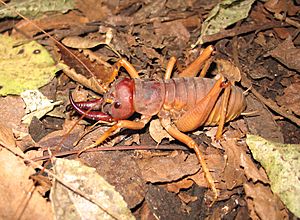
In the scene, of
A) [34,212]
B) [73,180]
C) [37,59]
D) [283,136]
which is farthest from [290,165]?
[37,59]

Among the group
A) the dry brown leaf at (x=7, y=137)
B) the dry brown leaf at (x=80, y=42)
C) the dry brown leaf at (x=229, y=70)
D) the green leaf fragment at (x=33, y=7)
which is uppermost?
the green leaf fragment at (x=33, y=7)

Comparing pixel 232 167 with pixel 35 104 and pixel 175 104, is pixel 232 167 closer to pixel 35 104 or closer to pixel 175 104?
pixel 175 104

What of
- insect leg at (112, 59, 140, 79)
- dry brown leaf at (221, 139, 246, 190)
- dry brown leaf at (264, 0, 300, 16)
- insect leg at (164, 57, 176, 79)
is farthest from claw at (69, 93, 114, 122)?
dry brown leaf at (264, 0, 300, 16)

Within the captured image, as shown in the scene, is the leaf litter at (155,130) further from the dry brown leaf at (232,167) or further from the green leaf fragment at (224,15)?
the green leaf fragment at (224,15)

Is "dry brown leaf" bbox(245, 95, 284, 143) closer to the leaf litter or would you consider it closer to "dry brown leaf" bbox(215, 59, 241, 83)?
the leaf litter

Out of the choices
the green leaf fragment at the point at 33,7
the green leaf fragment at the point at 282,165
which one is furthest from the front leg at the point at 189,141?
the green leaf fragment at the point at 33,7

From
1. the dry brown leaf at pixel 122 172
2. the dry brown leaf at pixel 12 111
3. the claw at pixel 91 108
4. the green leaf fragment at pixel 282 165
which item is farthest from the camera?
the dry brown leaf at pixel 12 111

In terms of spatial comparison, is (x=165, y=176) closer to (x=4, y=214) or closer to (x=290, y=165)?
(x=290, y=165)
